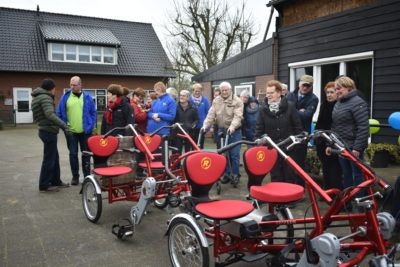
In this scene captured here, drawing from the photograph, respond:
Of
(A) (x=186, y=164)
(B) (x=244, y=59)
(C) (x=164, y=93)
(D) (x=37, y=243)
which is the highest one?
(B) (x=244, y=59)

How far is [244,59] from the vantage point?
568 inches

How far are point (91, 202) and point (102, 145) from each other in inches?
30.5

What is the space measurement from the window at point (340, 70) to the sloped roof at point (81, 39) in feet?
67.5

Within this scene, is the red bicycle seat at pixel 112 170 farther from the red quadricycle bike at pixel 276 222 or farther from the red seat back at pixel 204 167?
the red seat back at pixel 204 167

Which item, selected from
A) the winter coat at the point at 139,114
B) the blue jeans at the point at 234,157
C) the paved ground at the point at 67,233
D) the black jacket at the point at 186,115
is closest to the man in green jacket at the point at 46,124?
the paved ground at the point at 67,233

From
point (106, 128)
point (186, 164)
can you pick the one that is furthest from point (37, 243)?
point (106, 128)

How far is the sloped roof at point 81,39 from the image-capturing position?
27.0 meters

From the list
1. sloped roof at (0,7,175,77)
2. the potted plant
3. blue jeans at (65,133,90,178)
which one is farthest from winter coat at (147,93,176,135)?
sloped roof at (0,7,175,77)

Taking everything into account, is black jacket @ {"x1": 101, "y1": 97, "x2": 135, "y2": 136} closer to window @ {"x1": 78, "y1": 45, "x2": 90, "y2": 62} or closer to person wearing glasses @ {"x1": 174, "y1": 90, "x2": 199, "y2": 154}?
person wearing glasses @ {"x1": 174, "y1": 90, "x2": 199, "y2": 154}

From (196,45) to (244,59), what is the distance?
14.1 meters

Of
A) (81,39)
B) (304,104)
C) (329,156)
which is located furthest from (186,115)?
(81,39)

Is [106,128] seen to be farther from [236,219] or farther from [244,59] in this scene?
[244,59]

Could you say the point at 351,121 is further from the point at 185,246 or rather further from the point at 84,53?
the point at 84,53

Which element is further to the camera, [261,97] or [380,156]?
[261,97]
